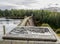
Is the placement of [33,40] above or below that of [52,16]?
above

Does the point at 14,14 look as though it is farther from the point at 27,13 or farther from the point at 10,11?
the point at 27,13

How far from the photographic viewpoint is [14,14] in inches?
340

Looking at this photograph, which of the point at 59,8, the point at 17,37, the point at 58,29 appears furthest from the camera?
the point at 59,8

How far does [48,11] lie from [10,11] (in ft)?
8.36

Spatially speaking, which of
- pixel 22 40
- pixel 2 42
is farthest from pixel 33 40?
pixel 2 42

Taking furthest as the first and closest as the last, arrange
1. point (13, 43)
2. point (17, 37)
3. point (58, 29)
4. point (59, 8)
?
point (59, 8)
point (58, 29)
point (17, 37)
point (13, 43)

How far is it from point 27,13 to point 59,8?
97.6 inches

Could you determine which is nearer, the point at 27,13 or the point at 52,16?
the point at 52,16

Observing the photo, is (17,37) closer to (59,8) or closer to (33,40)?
(33,40)

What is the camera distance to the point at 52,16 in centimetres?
802

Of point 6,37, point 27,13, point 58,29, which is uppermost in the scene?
point 6,37

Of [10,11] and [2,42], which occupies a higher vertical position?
[2,42]

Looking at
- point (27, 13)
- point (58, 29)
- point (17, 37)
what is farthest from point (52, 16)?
point (17, 37)

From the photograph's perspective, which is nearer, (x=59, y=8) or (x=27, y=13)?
(x=27, y=13)
